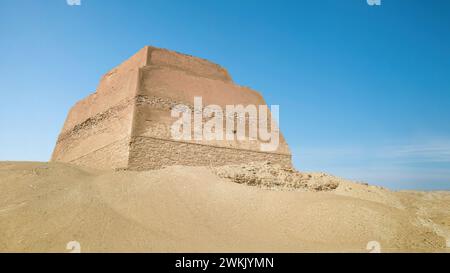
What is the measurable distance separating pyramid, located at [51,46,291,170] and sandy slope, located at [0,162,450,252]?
6.71 feet

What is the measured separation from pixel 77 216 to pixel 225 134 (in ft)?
30.1

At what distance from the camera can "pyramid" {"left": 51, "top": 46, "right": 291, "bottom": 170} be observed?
14.2 meters

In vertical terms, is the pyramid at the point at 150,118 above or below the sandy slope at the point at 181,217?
above

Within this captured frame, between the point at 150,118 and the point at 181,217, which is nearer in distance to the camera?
the point at 181,217

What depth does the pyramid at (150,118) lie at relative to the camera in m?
14.2

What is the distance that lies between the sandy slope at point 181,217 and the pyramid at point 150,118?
204 centimetres

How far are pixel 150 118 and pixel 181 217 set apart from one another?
6.55 metres

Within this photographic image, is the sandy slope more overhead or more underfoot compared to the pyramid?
more underfoot

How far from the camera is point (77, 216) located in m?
8.56

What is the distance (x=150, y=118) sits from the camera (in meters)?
15.0

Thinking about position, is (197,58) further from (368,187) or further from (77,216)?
(77,216)

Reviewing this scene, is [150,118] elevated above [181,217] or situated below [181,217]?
above

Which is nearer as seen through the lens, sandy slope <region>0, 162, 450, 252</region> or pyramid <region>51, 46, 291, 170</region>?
sandy slope <region>0, 162, 450, 252</region>
